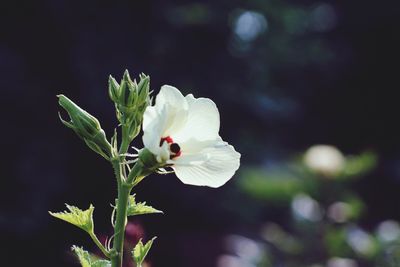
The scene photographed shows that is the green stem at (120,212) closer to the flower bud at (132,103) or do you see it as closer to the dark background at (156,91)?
the flower bud at (132,103)

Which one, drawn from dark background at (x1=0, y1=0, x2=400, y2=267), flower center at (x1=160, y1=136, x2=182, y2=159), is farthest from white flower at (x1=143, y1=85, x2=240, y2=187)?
dark background at (x1=0, y1=0, x2=400, y2=267)

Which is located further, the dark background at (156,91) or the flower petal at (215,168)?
the dark background at (156,91)

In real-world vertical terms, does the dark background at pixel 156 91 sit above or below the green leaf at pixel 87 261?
above

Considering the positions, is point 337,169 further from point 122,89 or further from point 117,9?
point 117,9

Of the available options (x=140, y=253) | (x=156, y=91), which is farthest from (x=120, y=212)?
(x=156, y=91)

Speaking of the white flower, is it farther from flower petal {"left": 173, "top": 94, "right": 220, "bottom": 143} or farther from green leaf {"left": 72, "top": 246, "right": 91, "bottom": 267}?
green leaf {"left": 72, "top": 246, "right": 91, "bottom": 267}

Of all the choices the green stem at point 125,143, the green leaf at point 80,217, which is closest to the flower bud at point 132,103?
the green stem at point 125,143
